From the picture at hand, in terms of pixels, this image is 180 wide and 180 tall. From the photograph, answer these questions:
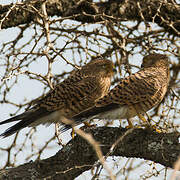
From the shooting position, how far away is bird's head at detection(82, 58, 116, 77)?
16.8 feet

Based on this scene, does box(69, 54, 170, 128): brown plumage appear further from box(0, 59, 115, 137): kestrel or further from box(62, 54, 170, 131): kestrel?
box(0, 59, 115, 137): kestrel

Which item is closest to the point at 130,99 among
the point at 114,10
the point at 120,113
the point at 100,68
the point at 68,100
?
the point at 120,113

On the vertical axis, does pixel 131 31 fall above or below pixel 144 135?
above

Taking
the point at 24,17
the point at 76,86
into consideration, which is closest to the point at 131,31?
the point at 76,86

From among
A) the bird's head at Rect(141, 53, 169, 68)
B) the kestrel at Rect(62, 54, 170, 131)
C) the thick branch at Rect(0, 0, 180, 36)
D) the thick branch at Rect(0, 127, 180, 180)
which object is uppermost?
the thick branch at Rect(0, 0, 180, 36)

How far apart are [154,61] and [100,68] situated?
29.3 inches

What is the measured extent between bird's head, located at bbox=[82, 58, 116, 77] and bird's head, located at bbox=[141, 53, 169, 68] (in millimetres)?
500

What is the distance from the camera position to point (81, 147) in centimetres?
365

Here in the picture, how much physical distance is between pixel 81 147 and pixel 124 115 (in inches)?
27.1

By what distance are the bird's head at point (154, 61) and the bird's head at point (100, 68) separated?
0.50 meters

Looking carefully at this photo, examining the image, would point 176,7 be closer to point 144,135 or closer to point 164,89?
point 164,89

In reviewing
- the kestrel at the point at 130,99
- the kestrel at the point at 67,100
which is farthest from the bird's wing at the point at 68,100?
the kestrel at the point at 130,99

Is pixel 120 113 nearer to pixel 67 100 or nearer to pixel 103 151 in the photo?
pixel 103 151

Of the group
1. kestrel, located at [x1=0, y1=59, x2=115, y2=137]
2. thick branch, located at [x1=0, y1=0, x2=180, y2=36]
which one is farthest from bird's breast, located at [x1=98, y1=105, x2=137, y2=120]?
thick branch, located at [x1=0, y1=0, x2=180, y2=36]
